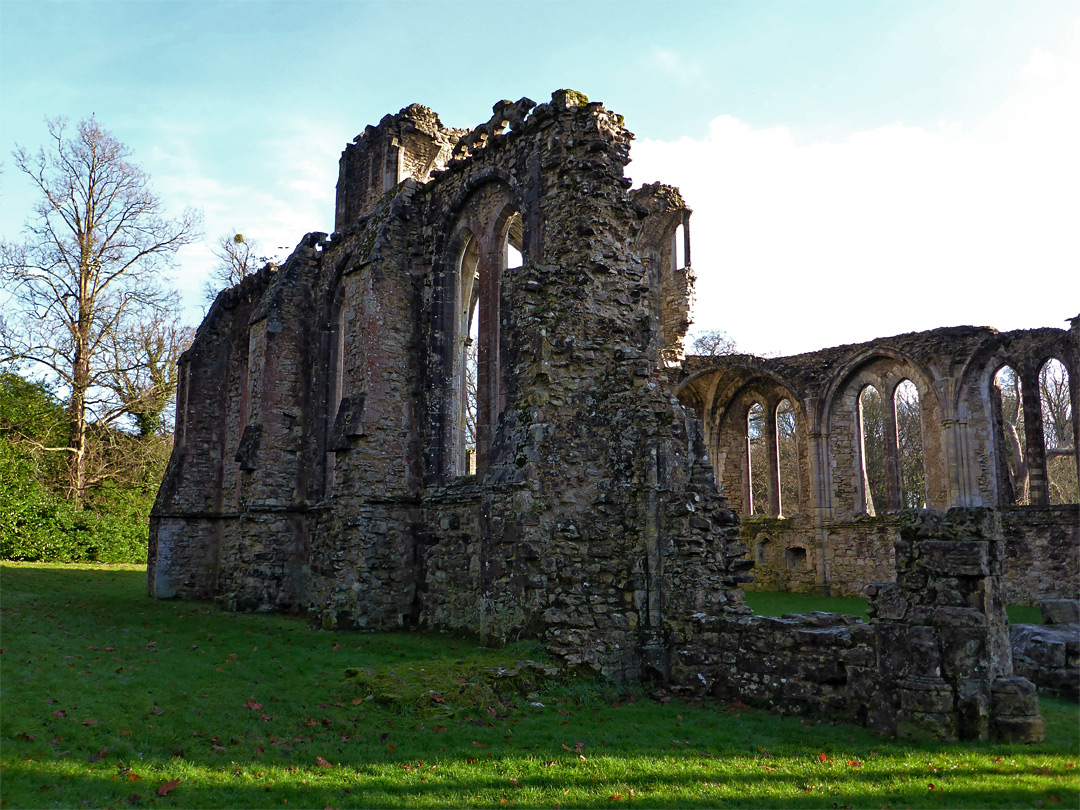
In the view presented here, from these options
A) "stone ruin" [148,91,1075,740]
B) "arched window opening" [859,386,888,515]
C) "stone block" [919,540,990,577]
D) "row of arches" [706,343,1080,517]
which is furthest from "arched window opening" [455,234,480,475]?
"arched window opening" [859,386,888,515]

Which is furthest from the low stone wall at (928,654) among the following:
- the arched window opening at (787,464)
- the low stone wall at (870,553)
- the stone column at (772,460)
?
the arched window opening at (787,464)

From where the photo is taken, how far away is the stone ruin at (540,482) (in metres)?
6.79

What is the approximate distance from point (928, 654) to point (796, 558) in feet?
54.5

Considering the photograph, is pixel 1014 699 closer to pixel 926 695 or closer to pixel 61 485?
pixel 926 695

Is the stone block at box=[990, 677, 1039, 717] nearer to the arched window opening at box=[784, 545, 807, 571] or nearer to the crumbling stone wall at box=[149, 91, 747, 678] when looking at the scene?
the crumbling stone wall at box=[149, 91, 747, 678]

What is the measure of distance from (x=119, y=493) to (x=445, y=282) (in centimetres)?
1775

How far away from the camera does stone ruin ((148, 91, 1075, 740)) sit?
6.79 meters

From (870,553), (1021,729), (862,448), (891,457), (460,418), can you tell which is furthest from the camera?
(862,448)

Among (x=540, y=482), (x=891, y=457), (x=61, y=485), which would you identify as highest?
(x=891, y=457)

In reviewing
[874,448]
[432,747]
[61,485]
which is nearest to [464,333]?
[432,747]

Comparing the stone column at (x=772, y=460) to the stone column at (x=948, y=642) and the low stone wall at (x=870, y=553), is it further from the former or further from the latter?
the stone column at (x=948, y=642)

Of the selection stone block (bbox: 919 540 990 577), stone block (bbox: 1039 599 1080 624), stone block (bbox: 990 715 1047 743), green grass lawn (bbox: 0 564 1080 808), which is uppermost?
stone block (bbox: 919 540 990 577)

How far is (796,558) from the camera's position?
22.4 m

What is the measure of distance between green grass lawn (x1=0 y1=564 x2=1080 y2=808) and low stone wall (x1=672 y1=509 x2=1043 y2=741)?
24 centimetres
